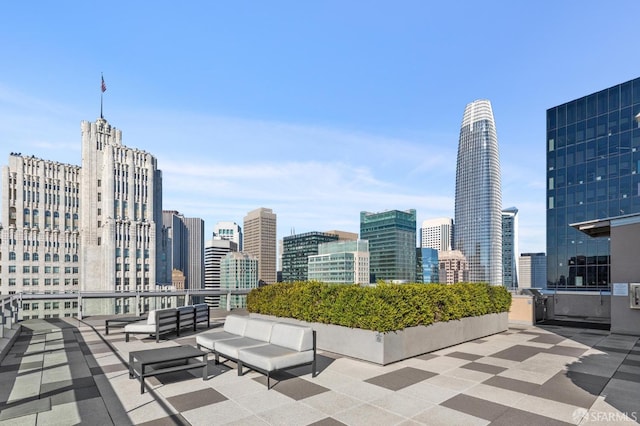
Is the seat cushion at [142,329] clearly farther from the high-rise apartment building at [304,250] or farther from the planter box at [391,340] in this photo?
the high-rise apartment building at [304,250]

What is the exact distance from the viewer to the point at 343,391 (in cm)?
543

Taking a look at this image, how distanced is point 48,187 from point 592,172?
124675mm

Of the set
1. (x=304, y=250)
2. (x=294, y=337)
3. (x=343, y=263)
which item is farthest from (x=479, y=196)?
(x=294, y=337)

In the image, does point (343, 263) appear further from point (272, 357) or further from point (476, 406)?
point (476, 406)

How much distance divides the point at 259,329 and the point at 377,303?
7.88ft

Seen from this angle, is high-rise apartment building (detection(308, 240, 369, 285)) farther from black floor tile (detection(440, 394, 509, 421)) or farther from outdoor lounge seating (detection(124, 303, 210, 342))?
black floor tile (detection(440, 394, 509, 421))

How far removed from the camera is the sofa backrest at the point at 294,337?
19.5 feet

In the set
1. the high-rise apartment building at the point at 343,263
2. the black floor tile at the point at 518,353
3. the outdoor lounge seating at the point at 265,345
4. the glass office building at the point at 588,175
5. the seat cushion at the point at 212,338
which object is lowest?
the high-rise apartment building at the point at 343,263

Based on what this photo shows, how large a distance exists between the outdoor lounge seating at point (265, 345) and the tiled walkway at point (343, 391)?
1.11 ft

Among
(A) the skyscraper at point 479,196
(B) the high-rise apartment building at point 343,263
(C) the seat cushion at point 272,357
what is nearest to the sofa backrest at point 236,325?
(C) the seat cushion at point 272,357

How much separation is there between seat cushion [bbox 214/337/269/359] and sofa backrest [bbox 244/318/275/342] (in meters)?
0.10

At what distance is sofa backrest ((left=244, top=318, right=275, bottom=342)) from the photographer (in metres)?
6.58

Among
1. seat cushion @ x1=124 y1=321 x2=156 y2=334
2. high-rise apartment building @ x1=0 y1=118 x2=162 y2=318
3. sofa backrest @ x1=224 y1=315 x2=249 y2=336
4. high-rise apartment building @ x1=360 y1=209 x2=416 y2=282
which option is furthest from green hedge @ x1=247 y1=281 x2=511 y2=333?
high-rise apartment building @ x1=360 y1=209 x2=416 y2=282

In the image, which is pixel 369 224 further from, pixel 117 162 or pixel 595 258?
pixel 595 258
